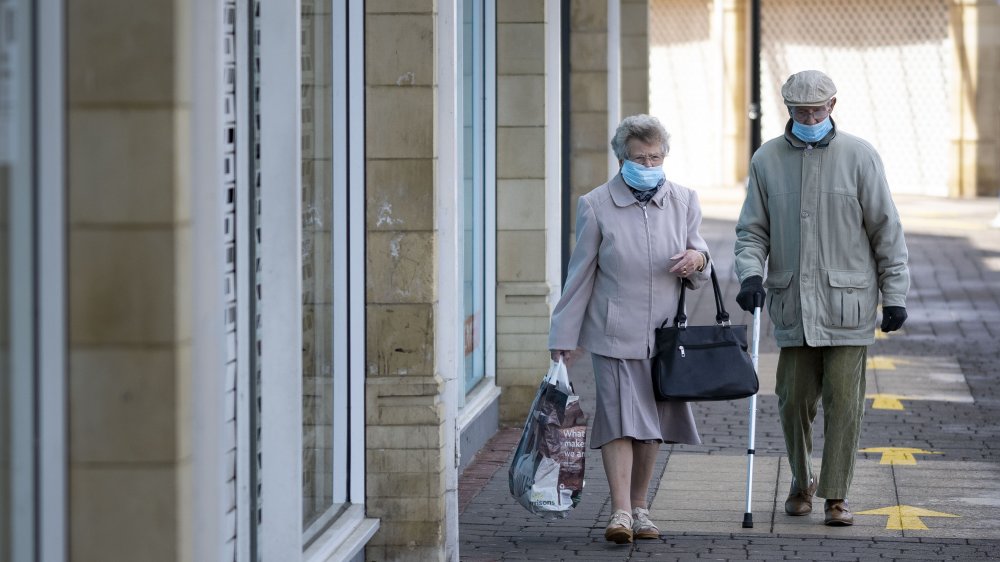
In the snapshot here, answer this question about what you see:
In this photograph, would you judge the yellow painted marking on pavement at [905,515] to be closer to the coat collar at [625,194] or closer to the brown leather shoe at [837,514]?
the brown leather shoe at [837,514]

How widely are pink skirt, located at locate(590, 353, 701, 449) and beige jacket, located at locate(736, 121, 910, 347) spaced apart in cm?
61

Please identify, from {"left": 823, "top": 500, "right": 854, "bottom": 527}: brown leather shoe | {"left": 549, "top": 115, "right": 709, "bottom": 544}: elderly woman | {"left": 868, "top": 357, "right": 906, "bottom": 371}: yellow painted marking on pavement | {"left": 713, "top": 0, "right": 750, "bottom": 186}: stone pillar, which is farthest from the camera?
{"left": 713, "top": 0, "right": 750, "bottom": 186}: stone pillar

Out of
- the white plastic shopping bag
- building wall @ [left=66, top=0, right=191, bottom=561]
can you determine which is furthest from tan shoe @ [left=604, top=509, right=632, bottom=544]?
building wall @ [left=66, top=0, right=191, bottom=561]

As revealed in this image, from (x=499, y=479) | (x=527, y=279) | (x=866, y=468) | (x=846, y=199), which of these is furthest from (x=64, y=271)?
(x=527, y=279)

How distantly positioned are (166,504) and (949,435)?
6.44 meters

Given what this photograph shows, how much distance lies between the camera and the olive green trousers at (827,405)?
662 cm

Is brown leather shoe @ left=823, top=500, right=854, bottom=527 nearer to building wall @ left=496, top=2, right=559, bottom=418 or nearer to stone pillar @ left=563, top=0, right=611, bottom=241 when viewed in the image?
building wall @ left=496, top=2, right=559, bottom=418

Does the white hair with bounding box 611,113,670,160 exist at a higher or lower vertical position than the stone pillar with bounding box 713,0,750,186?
lower

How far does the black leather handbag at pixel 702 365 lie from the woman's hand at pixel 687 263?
0.11 meters

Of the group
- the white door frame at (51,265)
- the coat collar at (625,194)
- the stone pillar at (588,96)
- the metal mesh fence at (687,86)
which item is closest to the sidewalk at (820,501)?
the coat collar at (625,194)

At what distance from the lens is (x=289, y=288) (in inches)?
183

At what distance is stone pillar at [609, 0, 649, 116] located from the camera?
18.0 metres

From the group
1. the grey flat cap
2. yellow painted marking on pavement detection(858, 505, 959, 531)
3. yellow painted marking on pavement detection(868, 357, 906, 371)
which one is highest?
the grey flat cap

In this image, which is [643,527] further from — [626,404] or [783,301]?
[783,301]
